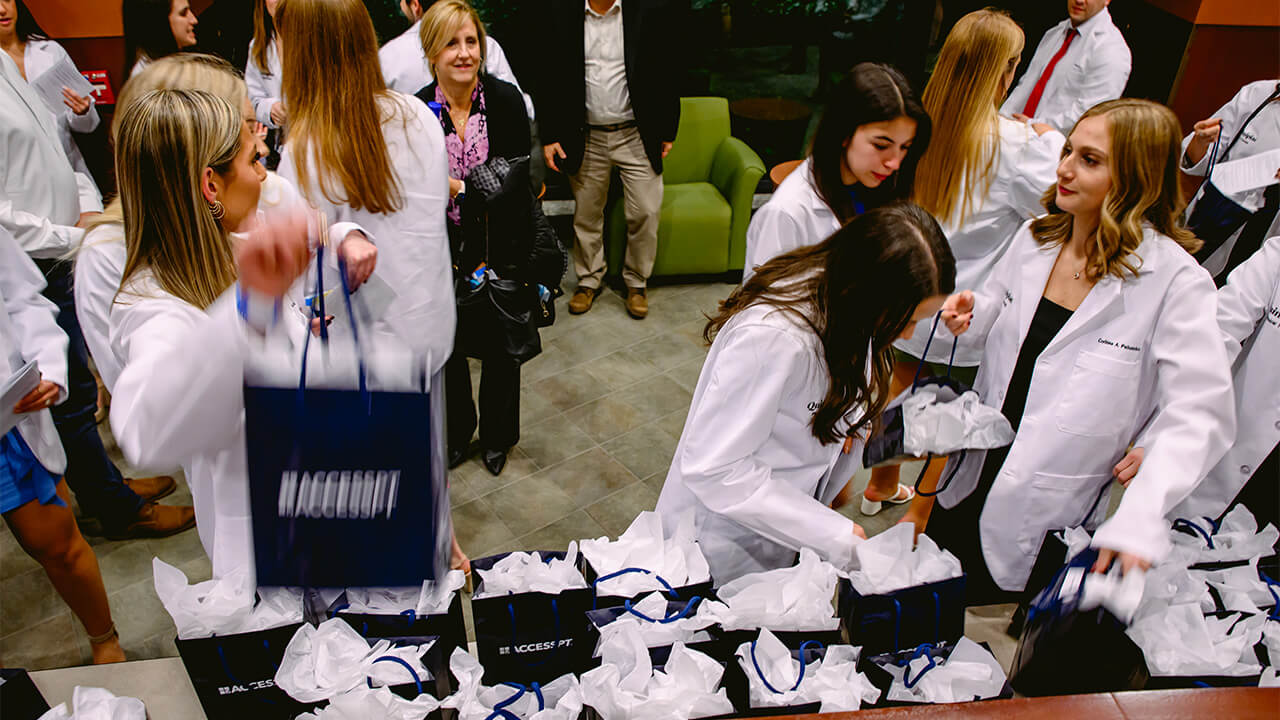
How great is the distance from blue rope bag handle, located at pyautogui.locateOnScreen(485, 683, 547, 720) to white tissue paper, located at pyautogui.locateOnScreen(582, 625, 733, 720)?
10 centimetres

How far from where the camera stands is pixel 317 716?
159cm

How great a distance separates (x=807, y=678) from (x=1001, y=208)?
2.20 m

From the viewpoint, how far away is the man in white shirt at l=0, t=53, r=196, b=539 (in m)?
2.92

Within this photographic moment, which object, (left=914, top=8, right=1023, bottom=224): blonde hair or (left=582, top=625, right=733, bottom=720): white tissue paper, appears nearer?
(left=582, top=625, right=733, bottom=720): white tissue paper

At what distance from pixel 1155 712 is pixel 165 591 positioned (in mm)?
1880

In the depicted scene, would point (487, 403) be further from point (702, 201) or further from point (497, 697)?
point (702, 201)

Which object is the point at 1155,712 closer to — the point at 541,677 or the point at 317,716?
the point at 541,677

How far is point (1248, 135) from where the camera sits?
3551mm

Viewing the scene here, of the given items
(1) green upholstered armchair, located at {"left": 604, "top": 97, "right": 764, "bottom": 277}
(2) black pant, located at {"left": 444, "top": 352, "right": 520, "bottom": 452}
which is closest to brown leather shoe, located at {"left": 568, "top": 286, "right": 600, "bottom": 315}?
(1) green upholstered armchair, located at {"left": 604, "top": 97, "right": 764, "bottom": 277}

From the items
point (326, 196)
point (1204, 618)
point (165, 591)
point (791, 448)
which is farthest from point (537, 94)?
point (1204, 618)

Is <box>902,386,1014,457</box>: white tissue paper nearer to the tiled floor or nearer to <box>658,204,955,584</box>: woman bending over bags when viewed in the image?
<box>658,204,955,584</box>: woman bending over bags

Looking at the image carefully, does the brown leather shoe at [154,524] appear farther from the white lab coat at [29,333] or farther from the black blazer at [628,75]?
the black blazer at [628,75]

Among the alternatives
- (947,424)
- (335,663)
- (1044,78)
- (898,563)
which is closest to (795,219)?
(947,424)

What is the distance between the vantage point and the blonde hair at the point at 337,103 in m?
2.45
